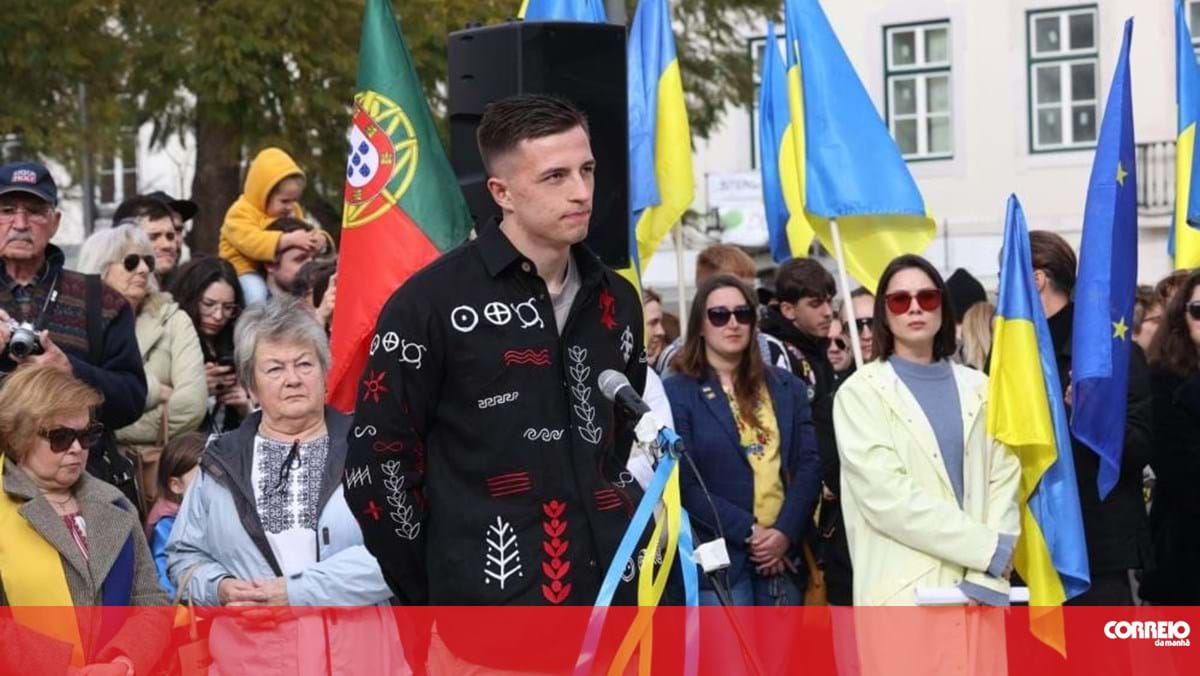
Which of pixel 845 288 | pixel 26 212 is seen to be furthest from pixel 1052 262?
pixel 26 212

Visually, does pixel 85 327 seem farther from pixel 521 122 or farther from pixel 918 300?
pixel 521 122

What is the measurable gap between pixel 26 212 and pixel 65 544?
1610 mm

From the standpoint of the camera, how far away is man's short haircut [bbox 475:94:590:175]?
17.3ft

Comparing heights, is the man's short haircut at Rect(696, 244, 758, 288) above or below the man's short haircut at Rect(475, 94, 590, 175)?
below

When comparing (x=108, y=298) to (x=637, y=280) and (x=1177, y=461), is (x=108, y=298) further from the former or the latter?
(x=1177, y=461)

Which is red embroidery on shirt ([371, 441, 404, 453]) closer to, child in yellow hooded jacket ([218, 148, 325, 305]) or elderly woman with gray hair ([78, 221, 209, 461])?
elderly woman with gray hair ([78, 221, 209, 461])

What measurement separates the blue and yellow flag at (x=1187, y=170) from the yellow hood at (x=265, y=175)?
4294 mm

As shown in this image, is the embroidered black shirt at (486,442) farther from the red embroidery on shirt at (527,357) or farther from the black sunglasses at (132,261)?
the black sunglasses at (132,261)

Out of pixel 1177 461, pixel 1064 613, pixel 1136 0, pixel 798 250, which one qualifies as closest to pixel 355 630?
pixel 1064 613

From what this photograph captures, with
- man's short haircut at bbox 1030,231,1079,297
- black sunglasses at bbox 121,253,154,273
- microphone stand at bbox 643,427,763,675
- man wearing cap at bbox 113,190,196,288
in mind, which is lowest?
microphone stand at bbox 643,427,763,675

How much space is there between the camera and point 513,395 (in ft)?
17.2

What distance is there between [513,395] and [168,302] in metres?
4.58

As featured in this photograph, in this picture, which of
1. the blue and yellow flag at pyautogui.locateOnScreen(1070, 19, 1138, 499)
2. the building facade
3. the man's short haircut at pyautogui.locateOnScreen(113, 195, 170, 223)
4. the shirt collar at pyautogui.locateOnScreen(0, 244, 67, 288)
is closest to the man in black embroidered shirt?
the shirt collar at pyautogui.locateOnScreen(0, 244, 67, 288)

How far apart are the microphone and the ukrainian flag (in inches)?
118
